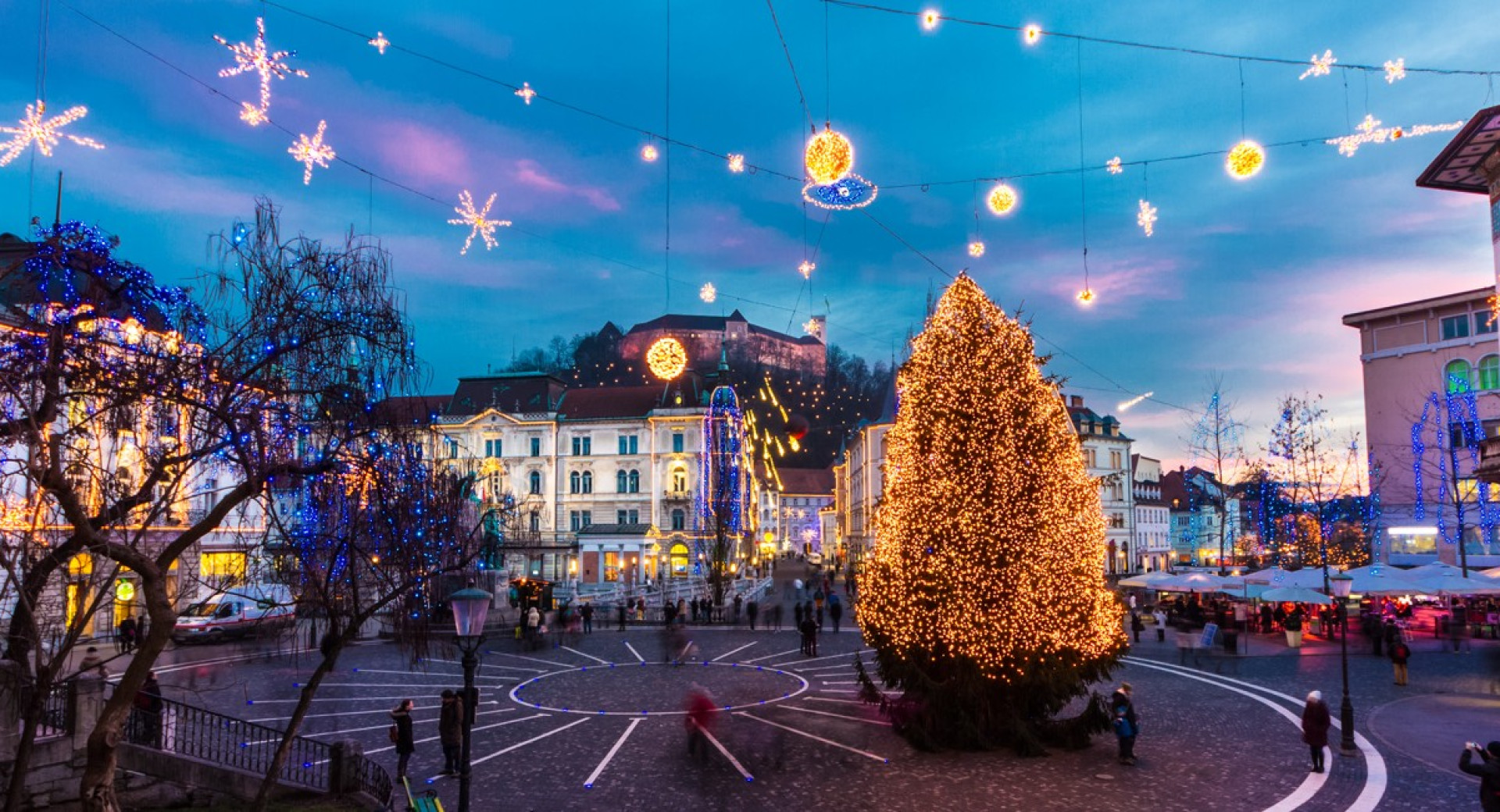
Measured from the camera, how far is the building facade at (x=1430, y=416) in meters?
48.7

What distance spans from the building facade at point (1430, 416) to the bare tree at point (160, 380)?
53.2 m

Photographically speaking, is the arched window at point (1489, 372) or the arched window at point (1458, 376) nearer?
the arched window at point (1489, 372)

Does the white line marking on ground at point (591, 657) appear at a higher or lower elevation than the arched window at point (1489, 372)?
lower

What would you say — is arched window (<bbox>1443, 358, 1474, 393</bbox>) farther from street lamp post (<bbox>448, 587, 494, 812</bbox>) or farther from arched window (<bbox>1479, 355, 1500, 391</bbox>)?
street lamp post (<bbox>448, 587, 494, 812</bbox>)

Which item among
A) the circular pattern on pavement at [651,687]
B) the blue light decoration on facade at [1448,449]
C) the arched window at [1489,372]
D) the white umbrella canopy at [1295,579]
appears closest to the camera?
the circular pattern on pavement at [651,687]

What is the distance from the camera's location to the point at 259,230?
449 inches

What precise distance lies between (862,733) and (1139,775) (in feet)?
17.2

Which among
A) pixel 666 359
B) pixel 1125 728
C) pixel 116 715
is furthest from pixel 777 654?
pixel 116 715

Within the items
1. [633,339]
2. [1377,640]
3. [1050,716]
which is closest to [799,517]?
[633,339]

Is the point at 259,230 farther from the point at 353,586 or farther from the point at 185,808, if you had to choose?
the point at 185,808

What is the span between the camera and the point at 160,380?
29.5 ft

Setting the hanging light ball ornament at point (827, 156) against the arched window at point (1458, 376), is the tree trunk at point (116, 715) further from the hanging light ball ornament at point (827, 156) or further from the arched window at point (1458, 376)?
the arched window at point (1458, 376)

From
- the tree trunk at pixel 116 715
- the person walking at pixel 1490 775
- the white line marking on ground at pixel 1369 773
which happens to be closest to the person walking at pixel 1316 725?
the white line marking on ground at pixel 1369 773

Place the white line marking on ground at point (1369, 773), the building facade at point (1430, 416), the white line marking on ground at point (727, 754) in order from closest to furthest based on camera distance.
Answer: the white line marking on ground at point (1369, 773) < the white line marking on ground at point (727, 754) < the building facade at point (1430, 416)
